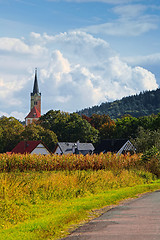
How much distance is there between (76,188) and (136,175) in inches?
397

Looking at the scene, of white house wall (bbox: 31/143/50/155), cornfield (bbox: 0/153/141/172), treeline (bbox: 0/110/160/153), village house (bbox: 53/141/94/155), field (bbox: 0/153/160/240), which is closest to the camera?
field (bbox: 0/153/160/240)

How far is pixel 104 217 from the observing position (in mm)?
11078

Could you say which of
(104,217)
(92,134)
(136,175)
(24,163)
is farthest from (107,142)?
(104,217)

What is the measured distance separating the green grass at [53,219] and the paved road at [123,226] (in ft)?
1.62

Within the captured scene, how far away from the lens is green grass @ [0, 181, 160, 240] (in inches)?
336

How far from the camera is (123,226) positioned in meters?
9.35

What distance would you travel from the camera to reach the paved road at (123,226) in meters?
8.13

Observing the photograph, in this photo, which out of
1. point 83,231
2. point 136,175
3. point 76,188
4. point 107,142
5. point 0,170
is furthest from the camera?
point 107,142

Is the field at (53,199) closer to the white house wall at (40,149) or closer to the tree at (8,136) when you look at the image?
the white house wall at (40,149)

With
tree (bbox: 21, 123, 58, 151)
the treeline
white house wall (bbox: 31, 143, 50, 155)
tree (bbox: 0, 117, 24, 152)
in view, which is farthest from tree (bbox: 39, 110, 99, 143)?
white house wall (bbox: 31, 143, 50, 155)

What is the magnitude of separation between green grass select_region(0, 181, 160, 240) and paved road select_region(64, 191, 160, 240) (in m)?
0.49

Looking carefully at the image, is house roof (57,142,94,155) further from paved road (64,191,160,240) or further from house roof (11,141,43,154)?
paved road (64,191,160,240)

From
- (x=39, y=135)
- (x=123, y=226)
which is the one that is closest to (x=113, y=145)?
(x=39, y=135)

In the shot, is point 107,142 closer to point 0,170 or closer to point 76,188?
point 0,170
